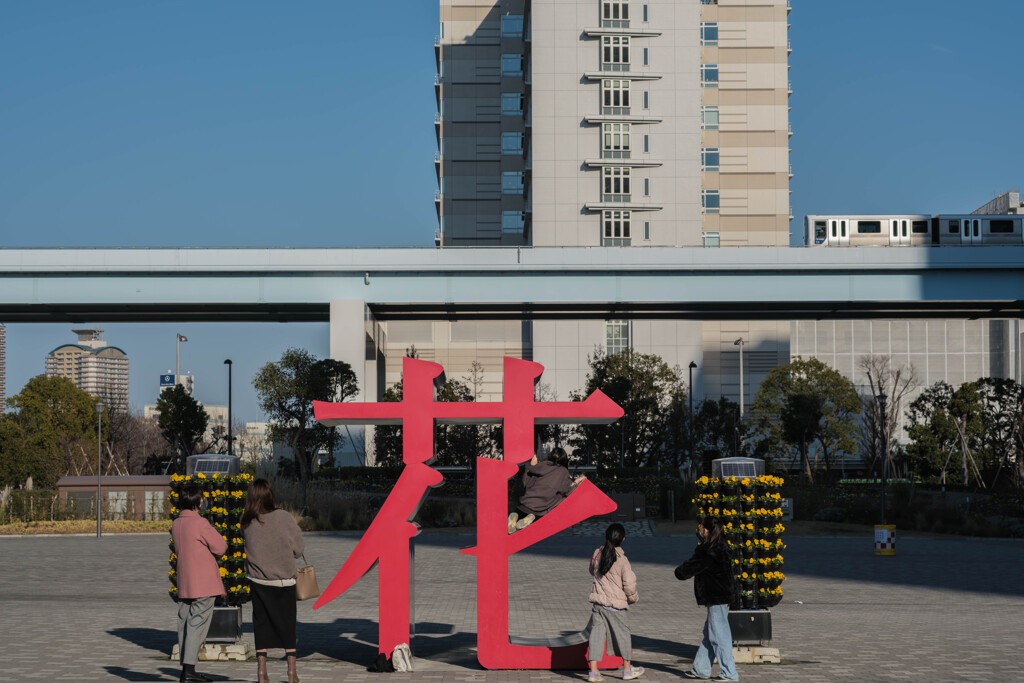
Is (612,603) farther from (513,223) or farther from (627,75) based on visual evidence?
(513,223)

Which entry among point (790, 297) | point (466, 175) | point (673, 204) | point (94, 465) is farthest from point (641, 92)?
point (94, 465)

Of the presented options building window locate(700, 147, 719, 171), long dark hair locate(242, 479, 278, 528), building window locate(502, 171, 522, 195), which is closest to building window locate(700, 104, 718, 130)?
building window locate(700, 147, 719, 171)

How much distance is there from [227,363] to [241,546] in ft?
143

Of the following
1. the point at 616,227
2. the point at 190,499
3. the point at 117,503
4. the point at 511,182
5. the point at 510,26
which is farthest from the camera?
the point at 510,26

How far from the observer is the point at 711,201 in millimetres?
84312

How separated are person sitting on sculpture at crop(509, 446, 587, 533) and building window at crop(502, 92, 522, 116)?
273 feet

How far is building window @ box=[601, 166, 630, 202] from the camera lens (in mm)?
73812

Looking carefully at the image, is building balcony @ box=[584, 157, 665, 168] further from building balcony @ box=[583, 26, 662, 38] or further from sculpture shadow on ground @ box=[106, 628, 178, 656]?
sculpture shadow on ground @ box=[106, 628, 178, 656]

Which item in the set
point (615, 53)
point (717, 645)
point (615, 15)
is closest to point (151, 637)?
point (717, 645)

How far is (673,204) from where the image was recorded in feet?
243

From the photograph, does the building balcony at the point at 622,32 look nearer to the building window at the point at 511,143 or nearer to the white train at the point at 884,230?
the building window at the point at 511,143

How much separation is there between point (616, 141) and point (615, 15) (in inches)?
325

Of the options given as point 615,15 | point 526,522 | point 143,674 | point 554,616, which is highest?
point 615,15

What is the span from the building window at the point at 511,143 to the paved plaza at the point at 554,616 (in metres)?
67.7
